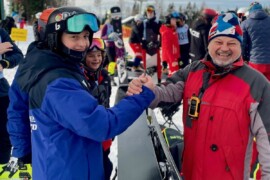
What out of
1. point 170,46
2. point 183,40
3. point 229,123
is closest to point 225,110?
point 229,123

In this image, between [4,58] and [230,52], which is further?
[4,58]

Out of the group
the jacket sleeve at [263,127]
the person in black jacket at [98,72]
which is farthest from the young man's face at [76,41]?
the jacket sleeve at [263,127]

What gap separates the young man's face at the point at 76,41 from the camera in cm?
187

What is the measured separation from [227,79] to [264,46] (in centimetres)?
362

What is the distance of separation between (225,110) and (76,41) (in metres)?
0.99

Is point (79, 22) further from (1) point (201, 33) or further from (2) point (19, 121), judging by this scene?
(1) point (201, 33)

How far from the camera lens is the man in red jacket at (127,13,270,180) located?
6.70 ft

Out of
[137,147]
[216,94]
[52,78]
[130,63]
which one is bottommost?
[130,63]

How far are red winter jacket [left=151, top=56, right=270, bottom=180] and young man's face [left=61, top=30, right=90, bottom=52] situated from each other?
2.06ft

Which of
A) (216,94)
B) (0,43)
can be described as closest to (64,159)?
(216,94)

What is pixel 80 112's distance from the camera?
1.65 metres

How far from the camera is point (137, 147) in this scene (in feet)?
7.36

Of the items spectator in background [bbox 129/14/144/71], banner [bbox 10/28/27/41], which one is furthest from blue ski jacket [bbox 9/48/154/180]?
banner [bbox 10/28/27/41]

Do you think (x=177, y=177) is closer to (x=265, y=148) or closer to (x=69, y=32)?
(x=265, y=148)
